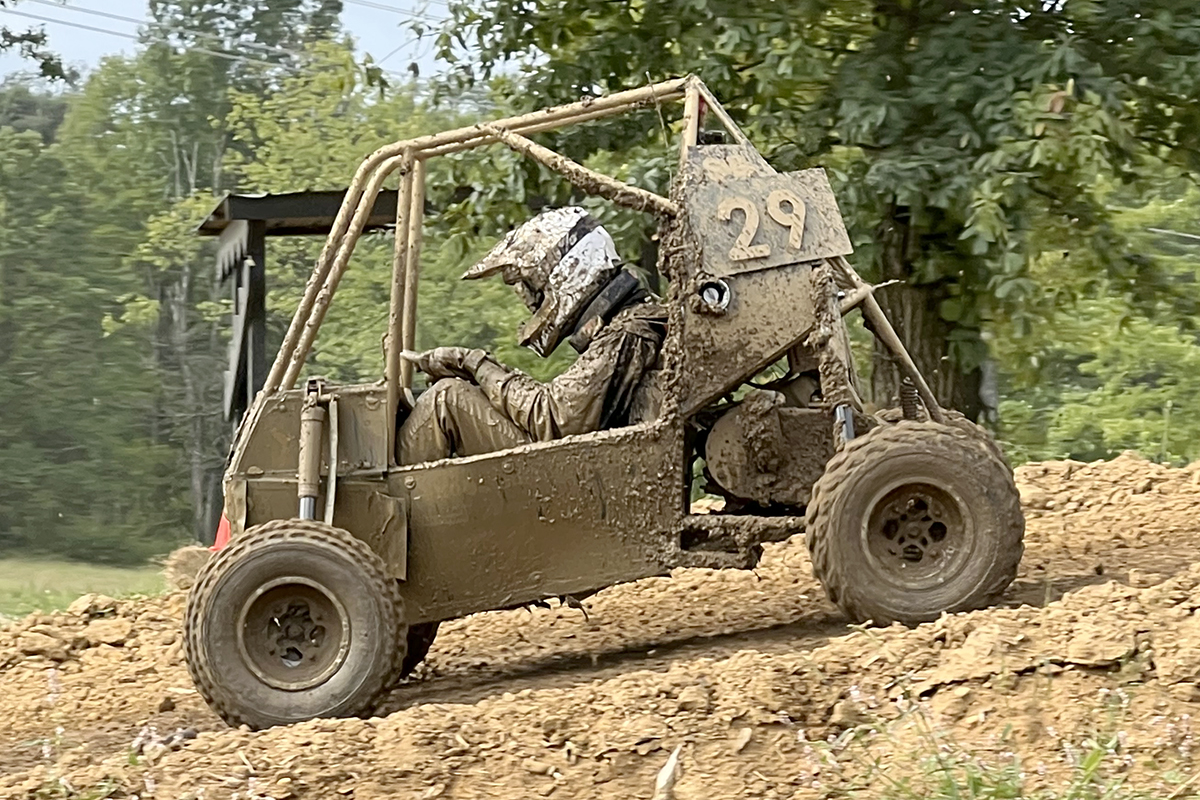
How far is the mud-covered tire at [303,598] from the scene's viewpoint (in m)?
5.88

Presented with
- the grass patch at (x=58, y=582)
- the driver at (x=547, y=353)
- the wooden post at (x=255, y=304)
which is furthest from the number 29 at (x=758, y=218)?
the grass patch at (x=58, y=582)

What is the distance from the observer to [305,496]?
6.19m

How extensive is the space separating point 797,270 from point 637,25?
3.63m

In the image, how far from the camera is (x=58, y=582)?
64.7 feet

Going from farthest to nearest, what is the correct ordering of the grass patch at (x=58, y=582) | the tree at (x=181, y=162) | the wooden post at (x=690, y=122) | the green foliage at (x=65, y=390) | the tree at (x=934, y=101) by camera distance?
the tree at (x=181, y=162)
the green foliage at (x=65, y=390)
the grass patch at (x=58, y=582)
the tree at (x=934, y=101)
the wooden post at (x=690, y=122)

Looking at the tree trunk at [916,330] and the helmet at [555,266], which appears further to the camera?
A: the tree trunk at [916,330]

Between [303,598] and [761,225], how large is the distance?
6.77 ft

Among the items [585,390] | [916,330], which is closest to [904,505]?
[585,390]

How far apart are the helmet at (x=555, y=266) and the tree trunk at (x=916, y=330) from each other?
3.16 metres

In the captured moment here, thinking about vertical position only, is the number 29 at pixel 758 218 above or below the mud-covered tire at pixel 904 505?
above

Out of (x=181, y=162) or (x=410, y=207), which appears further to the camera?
(x=181, y=162)

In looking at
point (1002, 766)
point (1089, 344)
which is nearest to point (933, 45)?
point (1002, 766)

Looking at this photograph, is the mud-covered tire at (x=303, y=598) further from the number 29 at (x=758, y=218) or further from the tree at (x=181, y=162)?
the tree at (x=181, y=162)

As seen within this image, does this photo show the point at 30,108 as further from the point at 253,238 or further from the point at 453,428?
the point at 453,428
